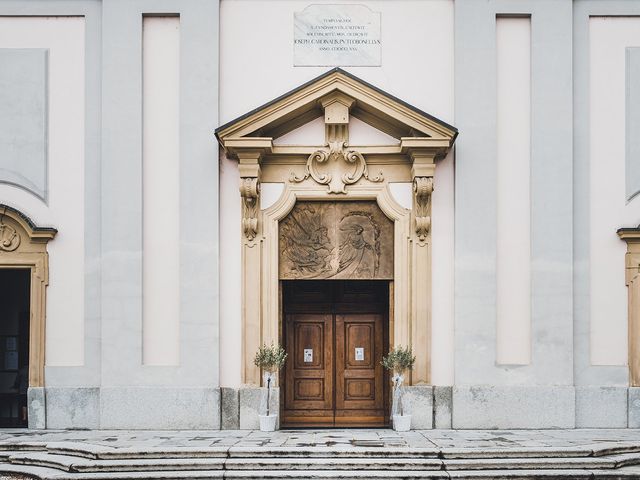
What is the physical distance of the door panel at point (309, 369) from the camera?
12352mm

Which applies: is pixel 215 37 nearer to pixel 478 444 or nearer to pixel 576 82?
pixel 576 82

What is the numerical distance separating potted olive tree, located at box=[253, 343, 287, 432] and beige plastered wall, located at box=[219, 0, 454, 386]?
1.57 metres

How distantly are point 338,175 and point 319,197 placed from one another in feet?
1.55

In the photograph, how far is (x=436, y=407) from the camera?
11.6 meters

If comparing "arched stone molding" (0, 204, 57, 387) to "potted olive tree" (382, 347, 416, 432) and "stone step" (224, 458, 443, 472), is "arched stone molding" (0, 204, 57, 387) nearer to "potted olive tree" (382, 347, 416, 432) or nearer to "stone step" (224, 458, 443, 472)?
"stone step" (224, 458, 443, 472)

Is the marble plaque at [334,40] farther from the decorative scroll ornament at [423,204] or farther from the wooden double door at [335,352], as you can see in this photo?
the wooden double door at [335,352]

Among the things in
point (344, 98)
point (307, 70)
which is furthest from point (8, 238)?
point (344, 98)

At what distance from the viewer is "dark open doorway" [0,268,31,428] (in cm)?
1320

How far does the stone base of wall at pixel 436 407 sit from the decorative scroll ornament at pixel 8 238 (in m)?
2.48

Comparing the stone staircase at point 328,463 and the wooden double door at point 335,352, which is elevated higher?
the wooden double door at point 335,352

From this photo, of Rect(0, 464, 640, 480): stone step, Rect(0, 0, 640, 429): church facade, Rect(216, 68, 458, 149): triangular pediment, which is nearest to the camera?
Rect(0, 464, 640, 480): stone step

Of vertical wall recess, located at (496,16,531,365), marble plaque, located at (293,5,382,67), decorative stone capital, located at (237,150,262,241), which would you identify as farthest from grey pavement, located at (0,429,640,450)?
marble plaque, located at (293,5,382,67)

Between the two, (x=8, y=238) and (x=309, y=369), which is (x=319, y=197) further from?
(x=8, y=238)

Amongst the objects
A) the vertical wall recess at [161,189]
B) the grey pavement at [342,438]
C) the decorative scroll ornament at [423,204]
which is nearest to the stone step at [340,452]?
the grey pavement at [342,438]
